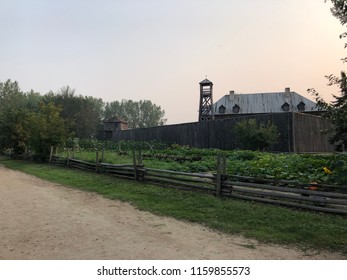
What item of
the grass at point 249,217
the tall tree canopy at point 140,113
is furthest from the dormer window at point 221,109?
the tall tree canopy at point 140,113

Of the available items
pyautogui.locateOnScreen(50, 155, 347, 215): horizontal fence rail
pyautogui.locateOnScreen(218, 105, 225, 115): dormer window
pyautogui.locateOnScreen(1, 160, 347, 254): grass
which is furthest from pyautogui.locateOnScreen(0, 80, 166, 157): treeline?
pyautogui.locateOnScreen(218, 105, 225, 115): dormer window

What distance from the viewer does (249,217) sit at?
714 centimetres

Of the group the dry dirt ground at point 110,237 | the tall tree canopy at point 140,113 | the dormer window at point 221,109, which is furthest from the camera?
the tall tree canopy at point 140,113

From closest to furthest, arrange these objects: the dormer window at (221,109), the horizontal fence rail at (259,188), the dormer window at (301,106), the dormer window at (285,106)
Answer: the horizontal fence rail at (259,188), the dormer window at (301,106), the dormer window at (285,106), the dormer window at (221,109)

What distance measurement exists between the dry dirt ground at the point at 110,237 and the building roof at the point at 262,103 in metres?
45.7

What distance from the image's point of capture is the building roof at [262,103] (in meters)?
51.0

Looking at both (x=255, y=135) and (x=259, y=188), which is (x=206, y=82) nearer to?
(x=255, y=135)

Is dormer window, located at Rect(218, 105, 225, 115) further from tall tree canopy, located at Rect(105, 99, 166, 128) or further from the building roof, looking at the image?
tall tree canopy, located at Rect(105, 99, 166, 128)

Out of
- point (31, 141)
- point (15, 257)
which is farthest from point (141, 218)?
point (31, 141)

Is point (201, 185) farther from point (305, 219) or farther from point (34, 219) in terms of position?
point (34, 219)

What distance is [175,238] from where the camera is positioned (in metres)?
5.82

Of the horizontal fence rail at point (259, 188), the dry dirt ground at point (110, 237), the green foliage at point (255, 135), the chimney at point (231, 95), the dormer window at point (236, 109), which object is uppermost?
the chimney at point (231, 95)

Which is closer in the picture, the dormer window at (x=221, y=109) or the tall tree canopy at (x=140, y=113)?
the dormer window at (x=221, y=109)

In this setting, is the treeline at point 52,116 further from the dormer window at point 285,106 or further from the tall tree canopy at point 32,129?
the dormer window at point 285,106
